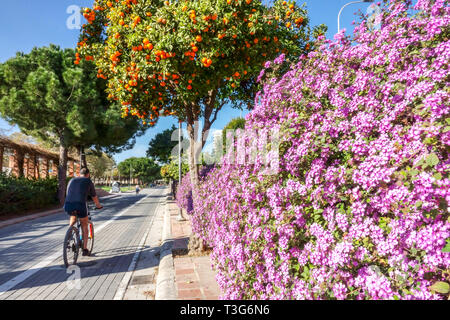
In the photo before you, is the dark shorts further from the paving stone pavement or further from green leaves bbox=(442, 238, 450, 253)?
green leaves bbox=(442, 238, 450, 253)

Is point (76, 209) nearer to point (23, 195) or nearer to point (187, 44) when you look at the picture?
point (187, 44)

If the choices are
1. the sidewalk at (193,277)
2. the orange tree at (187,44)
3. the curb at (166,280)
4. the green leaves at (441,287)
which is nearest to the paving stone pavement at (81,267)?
the curb at (166,280)

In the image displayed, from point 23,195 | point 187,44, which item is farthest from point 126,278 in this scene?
point 23,195

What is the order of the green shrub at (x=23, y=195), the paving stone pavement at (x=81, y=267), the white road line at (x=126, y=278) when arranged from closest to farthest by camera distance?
the white road line at (x=126, y=278) < the paving stone pavement at (x=81, y=267) < the green shrub at (x=23, y=195)

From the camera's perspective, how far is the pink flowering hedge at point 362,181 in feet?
4.51

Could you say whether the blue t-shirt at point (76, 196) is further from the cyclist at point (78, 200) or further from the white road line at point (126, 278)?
the white road line at point (126, 278)

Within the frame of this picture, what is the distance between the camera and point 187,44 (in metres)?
4.50

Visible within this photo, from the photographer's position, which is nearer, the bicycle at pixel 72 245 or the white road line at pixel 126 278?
the white road line at pixel 126 278

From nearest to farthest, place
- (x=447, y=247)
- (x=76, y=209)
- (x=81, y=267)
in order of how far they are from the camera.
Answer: (x=447, y=247) → (x=81, y=267) → (x=76, y=209)

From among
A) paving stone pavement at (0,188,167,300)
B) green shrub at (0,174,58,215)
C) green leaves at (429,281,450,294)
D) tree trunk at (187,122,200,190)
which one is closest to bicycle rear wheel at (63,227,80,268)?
paving stone pavement at (0,188,167,300)

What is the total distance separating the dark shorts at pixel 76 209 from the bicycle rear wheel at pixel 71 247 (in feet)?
0.95

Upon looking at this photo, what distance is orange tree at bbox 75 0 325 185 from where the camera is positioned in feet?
14.6

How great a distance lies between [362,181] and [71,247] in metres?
5.61

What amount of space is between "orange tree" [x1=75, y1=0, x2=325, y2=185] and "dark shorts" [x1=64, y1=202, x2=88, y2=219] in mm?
2195
